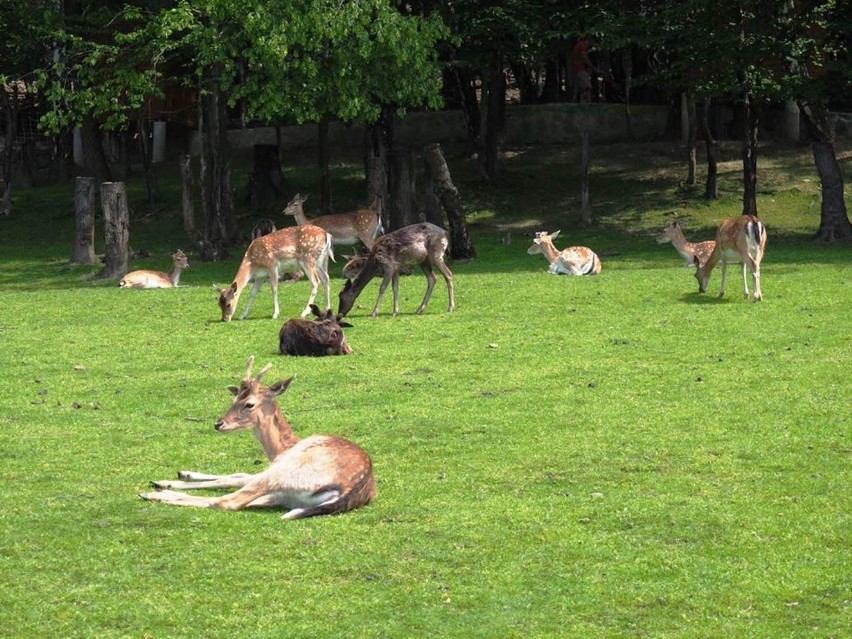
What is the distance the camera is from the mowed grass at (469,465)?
21.4 ft

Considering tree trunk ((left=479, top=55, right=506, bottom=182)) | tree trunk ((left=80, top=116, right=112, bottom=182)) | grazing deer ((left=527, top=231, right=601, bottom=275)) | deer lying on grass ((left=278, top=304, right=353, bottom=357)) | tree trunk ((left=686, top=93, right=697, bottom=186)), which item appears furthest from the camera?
tree trunk ((left=80, top=116, right=112, bottom=182))

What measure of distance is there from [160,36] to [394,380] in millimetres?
12637

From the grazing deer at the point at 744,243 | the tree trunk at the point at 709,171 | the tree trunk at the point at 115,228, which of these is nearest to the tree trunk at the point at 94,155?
the tree trunk at the point at 115,228

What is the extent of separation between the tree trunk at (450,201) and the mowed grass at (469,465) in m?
3.60

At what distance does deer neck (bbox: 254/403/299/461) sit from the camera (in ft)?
27.2

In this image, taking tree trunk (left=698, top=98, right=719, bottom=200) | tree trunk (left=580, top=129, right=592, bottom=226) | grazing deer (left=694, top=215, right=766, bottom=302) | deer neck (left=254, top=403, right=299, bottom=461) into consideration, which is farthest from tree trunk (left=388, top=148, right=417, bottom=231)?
deer neck (left=254, top=403, right=299, bottom=461)

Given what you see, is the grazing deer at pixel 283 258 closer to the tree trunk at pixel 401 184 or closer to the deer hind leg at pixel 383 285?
the deer hind leg at pixel 383 285

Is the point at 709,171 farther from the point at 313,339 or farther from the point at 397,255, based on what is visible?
the point at 313,339

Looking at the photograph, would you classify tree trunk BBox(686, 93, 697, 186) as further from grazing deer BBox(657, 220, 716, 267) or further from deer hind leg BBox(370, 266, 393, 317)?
deer hind leg BBox(370, 266, 393, 317)

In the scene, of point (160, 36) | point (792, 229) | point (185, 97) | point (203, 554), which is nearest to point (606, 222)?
point (792, 229)

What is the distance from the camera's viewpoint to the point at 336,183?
32719 mm

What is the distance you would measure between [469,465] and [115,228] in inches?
548

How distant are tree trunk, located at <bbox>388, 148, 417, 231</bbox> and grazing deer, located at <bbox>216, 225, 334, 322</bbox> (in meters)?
6.40

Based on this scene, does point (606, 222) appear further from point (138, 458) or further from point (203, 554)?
point (203, 554)
